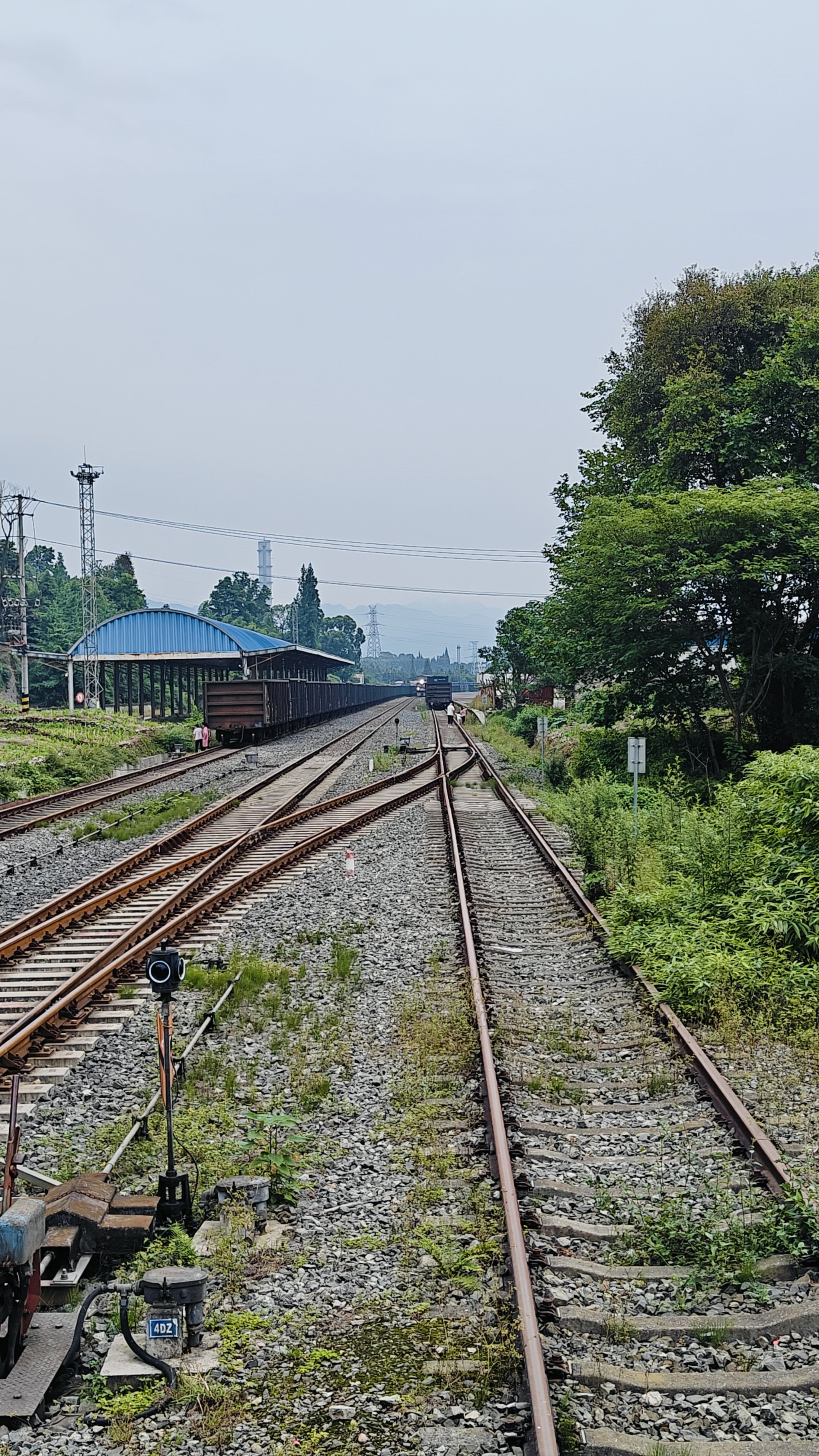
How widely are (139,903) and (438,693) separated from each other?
63520 millimetres

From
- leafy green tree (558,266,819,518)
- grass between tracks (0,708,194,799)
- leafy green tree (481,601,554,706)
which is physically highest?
leafy green tree (558,266,819,518)

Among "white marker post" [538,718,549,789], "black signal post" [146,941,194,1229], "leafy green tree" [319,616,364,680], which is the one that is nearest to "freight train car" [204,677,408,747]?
"white marker post" [538,718,549,789]

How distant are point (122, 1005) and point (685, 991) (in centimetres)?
476

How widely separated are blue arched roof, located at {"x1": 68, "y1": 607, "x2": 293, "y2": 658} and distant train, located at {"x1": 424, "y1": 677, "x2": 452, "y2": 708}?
68.5 ft

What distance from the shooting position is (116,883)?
1514 centimetres

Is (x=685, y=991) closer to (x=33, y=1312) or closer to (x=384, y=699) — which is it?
(x=33, y=1312)

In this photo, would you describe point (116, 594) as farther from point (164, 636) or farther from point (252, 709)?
point (252, 709)

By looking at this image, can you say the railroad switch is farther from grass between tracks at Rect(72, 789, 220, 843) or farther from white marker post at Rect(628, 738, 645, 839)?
grass between tracks at Rect(72, 789, 220, 843)

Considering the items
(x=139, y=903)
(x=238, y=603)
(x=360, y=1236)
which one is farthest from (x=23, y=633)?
(x=238, y=603)

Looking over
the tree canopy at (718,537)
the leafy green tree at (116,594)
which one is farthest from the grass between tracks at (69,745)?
the leafy green tree at (116,594)

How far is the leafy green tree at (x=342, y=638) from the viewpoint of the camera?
162 metres

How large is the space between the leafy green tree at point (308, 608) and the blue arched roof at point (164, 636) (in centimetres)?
8714

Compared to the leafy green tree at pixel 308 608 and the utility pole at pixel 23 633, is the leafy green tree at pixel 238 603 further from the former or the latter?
the utility pole at pixel 23 633

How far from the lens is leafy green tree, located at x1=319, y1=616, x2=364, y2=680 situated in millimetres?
161500
